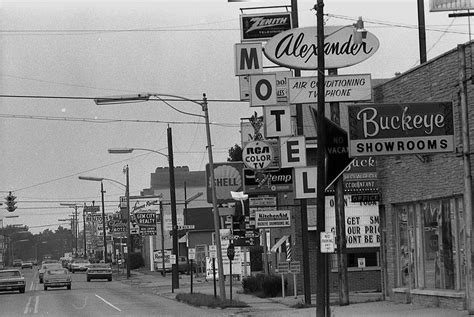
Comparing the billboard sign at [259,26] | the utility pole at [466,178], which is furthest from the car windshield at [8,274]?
the utility pole at [466,178]

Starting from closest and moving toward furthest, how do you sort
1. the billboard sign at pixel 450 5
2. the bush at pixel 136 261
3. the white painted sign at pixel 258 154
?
the billboard sign at pixel 450 5
the white painted sign at pixel 258 154
the bush at pixel 136 261

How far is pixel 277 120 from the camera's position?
2994 centimetres

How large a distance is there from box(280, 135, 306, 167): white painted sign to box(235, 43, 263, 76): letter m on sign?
2604 millimetres

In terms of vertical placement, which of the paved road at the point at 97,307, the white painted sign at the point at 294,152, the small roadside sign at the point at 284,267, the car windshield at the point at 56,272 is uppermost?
the white painted sign at the point at 294,152

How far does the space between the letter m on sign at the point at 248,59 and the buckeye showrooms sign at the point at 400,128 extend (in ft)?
20.5

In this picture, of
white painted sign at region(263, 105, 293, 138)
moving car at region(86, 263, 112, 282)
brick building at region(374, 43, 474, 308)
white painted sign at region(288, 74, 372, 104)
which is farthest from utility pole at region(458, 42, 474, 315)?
moving car at region(86, 263, 112, 282)

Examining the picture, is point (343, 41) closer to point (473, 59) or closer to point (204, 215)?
point (473, 59)

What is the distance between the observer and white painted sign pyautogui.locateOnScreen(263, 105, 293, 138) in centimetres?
2978

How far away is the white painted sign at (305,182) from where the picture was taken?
29189 mm

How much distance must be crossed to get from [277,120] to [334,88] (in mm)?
3634

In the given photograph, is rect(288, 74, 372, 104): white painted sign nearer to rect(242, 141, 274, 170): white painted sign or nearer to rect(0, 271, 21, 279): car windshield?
rect(242, 141, 274, 170): white painted sign

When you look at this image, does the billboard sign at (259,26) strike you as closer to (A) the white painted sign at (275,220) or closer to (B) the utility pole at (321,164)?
(A) the white painted sign at (275,220)

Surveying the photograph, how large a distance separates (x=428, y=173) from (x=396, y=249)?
4010 mm

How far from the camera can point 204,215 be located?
91.0 m
